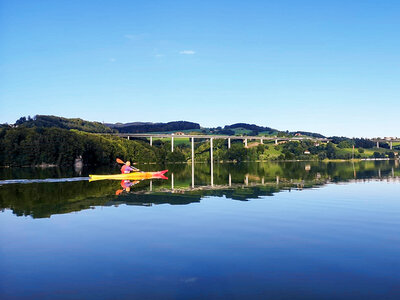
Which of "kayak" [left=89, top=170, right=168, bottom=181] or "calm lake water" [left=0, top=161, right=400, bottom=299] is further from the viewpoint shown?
"kayak" [left=89, top=170, right=168, bottom=181]

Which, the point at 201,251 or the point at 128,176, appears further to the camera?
the point at 128,176

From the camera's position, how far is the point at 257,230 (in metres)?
19.8

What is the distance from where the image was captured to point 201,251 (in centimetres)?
1557

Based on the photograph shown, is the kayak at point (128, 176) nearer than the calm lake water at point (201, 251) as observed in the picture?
No

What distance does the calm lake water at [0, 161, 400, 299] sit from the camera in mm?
11383

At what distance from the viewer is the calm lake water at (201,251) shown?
11383mm

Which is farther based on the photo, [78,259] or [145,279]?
[78,259]

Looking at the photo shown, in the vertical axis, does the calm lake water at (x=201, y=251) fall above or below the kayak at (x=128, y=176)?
below

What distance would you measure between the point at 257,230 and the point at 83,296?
1092cm

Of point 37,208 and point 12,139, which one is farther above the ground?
point 12,139

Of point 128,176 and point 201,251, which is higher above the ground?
point 128,176

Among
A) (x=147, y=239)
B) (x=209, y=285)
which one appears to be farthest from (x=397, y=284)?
(x=147, y=239)

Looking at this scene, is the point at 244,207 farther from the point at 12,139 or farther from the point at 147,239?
A: the point at 12,139

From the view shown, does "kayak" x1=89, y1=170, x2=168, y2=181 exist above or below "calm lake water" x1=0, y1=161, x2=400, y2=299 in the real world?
above
